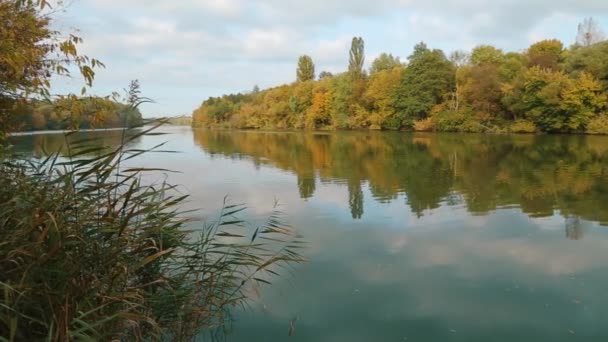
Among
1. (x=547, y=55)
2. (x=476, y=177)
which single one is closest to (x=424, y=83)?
(x=547, y=55)

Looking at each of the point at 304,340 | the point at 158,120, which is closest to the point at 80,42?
the point at 158,120

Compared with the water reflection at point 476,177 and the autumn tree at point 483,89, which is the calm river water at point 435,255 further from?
the autumn tree at point 483,89

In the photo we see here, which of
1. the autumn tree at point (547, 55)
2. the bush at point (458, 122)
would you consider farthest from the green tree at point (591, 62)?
the bush at point (458, 122)

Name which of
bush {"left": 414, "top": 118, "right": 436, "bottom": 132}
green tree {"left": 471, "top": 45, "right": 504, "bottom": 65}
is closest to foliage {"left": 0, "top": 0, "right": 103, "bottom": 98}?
bush {"left": 414, "top": 118, "right": 436, "bottom": 132}

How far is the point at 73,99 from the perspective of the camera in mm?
4852

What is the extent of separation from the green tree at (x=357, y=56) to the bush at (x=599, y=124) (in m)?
39.2

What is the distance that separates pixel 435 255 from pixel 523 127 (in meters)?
41.9

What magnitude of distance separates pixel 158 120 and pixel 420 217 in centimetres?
875

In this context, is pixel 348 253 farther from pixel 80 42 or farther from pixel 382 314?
pixel 80 42

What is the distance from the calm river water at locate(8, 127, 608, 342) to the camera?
5691 mm

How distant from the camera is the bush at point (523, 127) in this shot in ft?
147

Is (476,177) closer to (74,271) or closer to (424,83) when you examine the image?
(74,271)

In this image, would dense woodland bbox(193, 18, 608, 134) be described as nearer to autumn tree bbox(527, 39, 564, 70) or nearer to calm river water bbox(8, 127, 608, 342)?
autumn tree bbox(527, 39, 564, 70)

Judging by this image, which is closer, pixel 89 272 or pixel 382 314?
pixel 89 272
